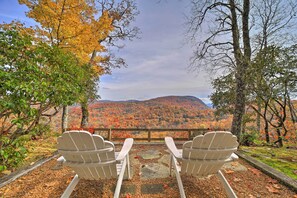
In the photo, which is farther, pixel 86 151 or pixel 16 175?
pixel 16 175

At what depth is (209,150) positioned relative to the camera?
195cm

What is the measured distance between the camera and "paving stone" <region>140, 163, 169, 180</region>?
2797 millimetres

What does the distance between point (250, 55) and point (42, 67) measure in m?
5.22

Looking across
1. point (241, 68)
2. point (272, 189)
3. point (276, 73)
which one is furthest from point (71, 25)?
point (272, 189)

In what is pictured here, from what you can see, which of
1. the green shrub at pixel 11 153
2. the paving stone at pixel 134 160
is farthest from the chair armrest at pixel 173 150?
the green shrub at pixel 11 153

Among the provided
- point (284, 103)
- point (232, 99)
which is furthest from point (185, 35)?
point (284, 103)

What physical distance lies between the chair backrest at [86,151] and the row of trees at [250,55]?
4.13m

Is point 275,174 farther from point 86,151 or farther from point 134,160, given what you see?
point 86,151

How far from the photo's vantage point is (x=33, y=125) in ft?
11.4

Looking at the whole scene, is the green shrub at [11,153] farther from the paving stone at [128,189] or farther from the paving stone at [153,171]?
the paving stone at [153,171]

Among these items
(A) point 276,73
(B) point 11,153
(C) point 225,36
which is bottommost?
(B) point 11,153

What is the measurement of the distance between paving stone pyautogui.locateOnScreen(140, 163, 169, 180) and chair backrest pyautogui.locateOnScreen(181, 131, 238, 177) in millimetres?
904

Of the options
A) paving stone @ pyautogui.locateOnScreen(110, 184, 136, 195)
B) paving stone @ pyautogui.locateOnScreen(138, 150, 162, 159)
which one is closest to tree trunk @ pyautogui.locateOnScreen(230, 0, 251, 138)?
paving stone @ pyautogui.locateOnScreen(138, 150, 162, 159)

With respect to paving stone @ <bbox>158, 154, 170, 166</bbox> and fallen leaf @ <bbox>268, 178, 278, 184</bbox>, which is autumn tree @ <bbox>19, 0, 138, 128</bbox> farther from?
fallen leaf @ <bbox>268, 178, 278, 184</bbox>
